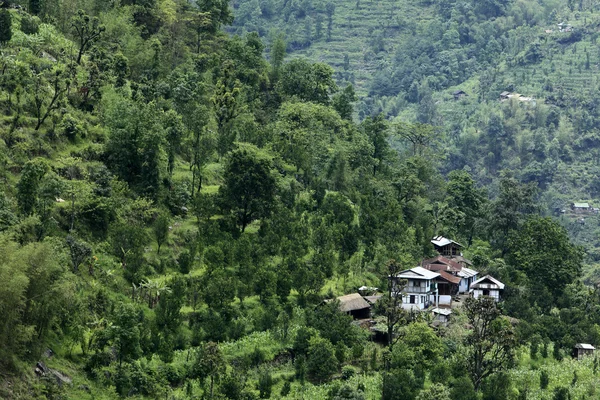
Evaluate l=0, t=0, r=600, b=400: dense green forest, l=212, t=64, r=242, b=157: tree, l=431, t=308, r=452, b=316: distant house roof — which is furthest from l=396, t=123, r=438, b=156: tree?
l=431, t=308, r=452, b=316: distant house roof

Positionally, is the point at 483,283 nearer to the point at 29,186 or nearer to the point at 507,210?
the point at 507,210

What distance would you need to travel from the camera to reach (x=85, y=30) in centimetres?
5997

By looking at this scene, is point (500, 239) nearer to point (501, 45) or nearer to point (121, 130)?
point (121, 130)

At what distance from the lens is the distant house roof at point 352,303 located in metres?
51.3

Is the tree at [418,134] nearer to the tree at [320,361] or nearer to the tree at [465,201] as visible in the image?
the tree at [465,201]

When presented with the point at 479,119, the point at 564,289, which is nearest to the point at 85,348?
the point at 564,289

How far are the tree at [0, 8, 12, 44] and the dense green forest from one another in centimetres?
8

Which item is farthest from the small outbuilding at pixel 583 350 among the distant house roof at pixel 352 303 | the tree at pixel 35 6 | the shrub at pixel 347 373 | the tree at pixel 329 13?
the tree at pixel 329 13

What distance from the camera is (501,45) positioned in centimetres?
15050

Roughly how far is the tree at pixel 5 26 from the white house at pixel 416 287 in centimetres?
2581

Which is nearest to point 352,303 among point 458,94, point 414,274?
point 414,274

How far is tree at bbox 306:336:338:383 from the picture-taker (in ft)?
150

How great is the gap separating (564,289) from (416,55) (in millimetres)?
92832

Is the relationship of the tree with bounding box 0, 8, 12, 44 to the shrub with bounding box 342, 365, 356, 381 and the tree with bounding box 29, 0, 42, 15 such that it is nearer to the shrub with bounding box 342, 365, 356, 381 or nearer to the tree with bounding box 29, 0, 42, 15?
the tree with bounding box 29, 0, 42, 15
